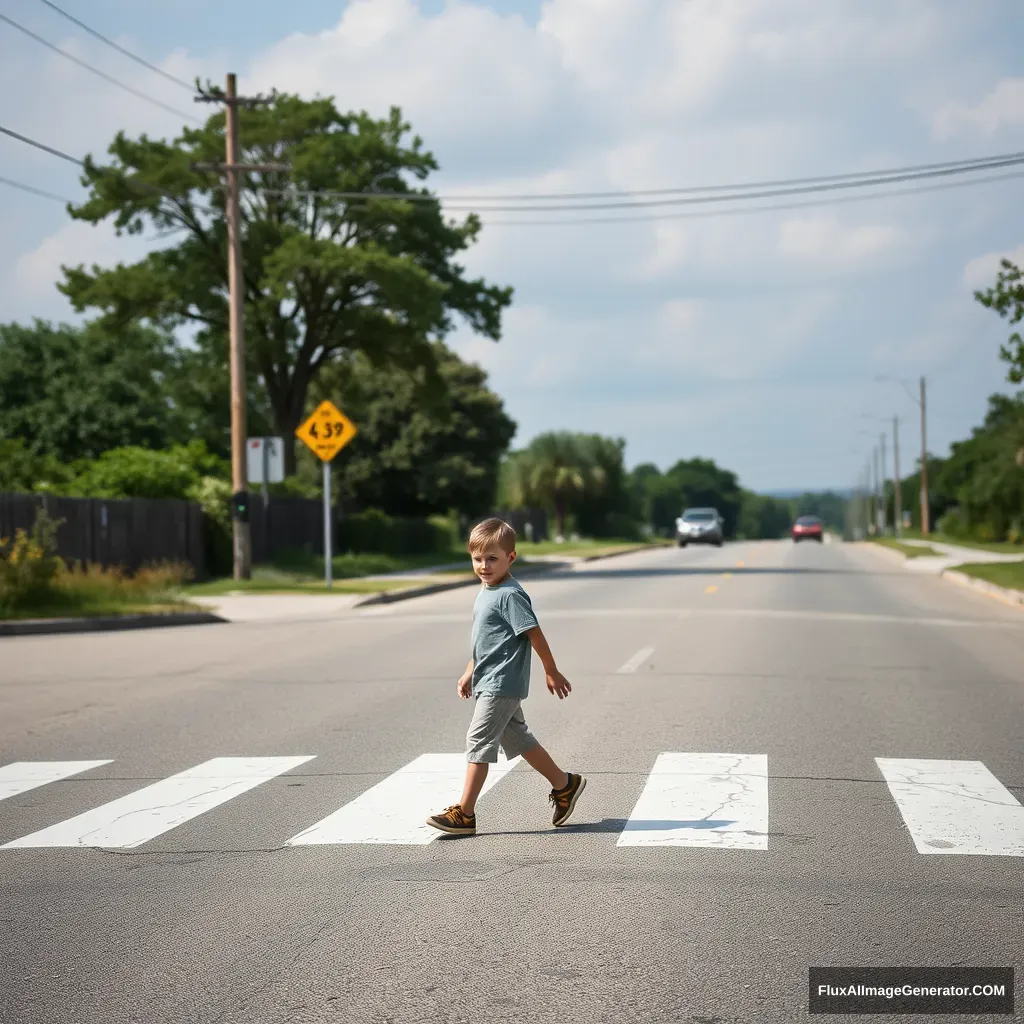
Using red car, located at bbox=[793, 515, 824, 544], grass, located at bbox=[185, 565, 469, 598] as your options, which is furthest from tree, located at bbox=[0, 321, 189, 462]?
red car, located at bbox=[793, 515, 824, 544]

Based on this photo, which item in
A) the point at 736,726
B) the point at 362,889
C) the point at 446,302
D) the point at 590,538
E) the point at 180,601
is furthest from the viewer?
the point at 590,538

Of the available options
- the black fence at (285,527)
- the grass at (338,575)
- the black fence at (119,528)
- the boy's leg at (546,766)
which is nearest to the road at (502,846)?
the boy's leg at (546,766)

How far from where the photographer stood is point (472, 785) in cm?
675

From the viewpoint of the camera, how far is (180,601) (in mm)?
23359

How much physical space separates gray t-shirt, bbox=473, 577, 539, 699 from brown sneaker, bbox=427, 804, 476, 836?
22.4 inches

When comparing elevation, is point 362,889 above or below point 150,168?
below

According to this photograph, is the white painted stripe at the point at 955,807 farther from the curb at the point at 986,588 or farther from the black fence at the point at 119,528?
the black fence at the point at 119,528

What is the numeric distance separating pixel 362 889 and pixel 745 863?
1.65 m

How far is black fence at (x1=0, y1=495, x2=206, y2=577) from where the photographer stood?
24781 mm

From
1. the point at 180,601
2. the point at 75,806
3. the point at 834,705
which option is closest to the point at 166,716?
the point at 75,806

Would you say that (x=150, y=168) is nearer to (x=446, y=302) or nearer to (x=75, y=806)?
(x=446, y=302)

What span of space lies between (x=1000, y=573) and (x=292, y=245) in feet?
58.7

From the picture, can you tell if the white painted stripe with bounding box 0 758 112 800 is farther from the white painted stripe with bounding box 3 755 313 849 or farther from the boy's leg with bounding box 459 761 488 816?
the boy's leg with bounding box 459 761 488 816

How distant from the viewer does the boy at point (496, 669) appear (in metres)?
6.75
